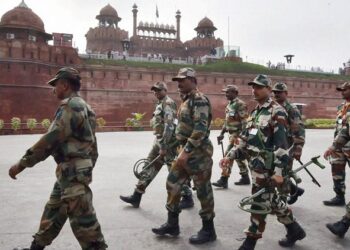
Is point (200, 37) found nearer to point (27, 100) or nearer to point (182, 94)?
point (27, 100)

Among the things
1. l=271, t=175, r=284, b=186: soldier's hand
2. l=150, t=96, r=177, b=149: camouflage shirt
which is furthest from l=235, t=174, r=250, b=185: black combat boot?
l=271, t=175, r=284, b=186: soldier's hand

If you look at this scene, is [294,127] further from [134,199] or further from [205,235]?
[134,199]

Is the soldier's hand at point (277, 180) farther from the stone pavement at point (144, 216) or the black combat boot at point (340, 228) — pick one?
the black combat boot at point (340, 228)

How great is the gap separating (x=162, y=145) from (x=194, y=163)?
935mm

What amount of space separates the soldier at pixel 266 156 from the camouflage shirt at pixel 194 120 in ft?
1.12

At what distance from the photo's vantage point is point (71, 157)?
2607 millimetres

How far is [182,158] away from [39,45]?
72.1ft

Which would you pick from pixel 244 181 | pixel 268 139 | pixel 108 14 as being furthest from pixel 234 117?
pixel 108 14

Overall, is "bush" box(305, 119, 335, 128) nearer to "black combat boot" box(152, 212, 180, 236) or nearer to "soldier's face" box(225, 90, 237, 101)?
"soldier's face" box(225, 90, 237, 101)

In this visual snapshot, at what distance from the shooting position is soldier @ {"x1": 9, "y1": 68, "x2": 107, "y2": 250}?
97.7 inches

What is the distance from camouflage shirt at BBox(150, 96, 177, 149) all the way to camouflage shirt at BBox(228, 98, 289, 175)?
1.27m

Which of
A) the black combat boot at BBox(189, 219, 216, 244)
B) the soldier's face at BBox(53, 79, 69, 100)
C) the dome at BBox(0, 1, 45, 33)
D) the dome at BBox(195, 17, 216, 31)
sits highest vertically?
the dome at BBox(195, 17, 216, 31)

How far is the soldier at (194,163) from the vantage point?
129 inches

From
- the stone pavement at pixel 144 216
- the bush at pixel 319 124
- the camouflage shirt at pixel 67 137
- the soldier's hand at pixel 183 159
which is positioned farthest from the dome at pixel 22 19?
the camouflage shirt at pixel 67 137
